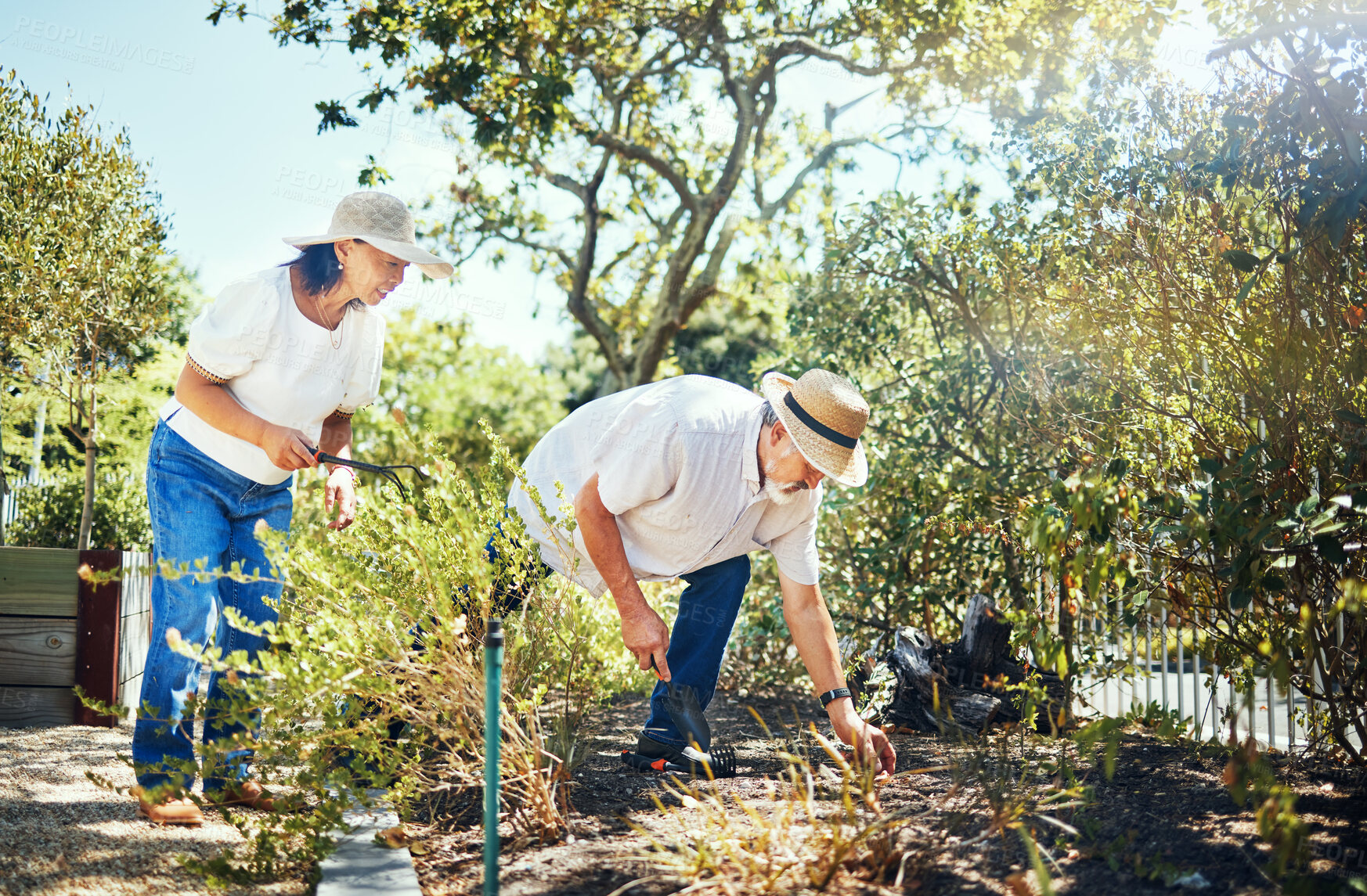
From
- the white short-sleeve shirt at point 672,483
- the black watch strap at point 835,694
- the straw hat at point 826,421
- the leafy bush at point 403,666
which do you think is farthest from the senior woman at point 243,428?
the black watch strap at point 835,694

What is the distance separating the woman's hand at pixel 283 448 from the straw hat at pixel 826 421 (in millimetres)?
1334

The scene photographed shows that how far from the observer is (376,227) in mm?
2699

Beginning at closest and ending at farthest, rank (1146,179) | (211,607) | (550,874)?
(550,874) < (211,607) < (1146,179)

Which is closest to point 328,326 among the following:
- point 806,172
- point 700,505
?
point 700,505

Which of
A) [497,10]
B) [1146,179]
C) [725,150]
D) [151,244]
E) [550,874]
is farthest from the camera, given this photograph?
[725,150]

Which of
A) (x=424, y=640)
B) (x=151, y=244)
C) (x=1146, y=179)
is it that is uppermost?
(x=151, y=244)

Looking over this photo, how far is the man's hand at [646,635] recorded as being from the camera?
2.70m

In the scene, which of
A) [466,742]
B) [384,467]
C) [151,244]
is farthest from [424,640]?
[151,244]

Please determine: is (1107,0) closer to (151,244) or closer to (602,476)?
(602,476)

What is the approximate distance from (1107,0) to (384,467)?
21.6 feet

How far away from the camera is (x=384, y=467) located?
2701 mm

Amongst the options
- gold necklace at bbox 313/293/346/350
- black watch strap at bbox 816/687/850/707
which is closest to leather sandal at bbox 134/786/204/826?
gold necklace at bbox 313/293/346/350

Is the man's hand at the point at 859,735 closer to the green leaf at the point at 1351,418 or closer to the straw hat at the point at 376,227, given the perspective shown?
the green leaf at the point at 1351,418

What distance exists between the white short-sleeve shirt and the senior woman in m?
0.68
